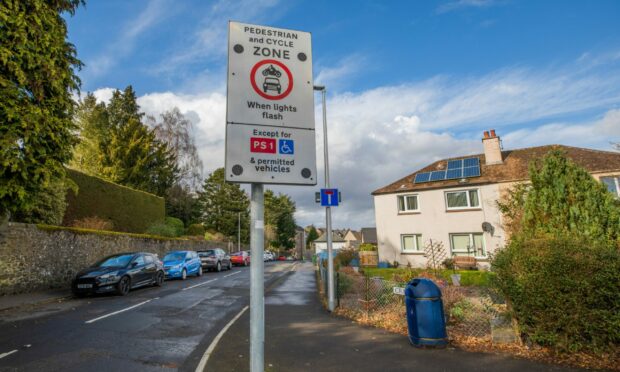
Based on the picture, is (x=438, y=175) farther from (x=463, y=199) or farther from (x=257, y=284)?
(x=257, y=284)

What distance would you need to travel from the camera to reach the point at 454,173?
80.8ft

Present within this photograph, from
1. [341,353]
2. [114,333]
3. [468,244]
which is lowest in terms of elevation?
[341,353]

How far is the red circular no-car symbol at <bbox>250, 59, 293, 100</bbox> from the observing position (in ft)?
7.18

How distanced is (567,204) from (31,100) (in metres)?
14.7

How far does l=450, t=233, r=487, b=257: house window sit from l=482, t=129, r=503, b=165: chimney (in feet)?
19.0

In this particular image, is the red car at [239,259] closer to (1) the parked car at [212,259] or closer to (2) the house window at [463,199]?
(1) the parked car at [212,259]

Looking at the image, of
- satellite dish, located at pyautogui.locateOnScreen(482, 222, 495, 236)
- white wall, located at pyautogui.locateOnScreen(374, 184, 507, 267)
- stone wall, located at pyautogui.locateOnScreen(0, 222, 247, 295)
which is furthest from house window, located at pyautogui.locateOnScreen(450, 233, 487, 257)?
stone wall, located at pyautogui.locateOnScreen(0, 222, 247, 295)

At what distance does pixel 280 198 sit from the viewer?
76.8 meters

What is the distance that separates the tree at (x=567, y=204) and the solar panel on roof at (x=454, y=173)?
1652cm

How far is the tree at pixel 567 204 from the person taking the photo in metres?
7.13

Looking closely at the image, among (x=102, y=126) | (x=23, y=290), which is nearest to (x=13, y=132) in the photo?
(x=23, y=290)

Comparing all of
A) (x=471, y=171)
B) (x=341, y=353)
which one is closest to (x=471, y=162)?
(x=471, y=171)

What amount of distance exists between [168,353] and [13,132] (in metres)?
8.05

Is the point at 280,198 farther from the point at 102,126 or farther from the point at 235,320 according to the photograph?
the point at 235,320
